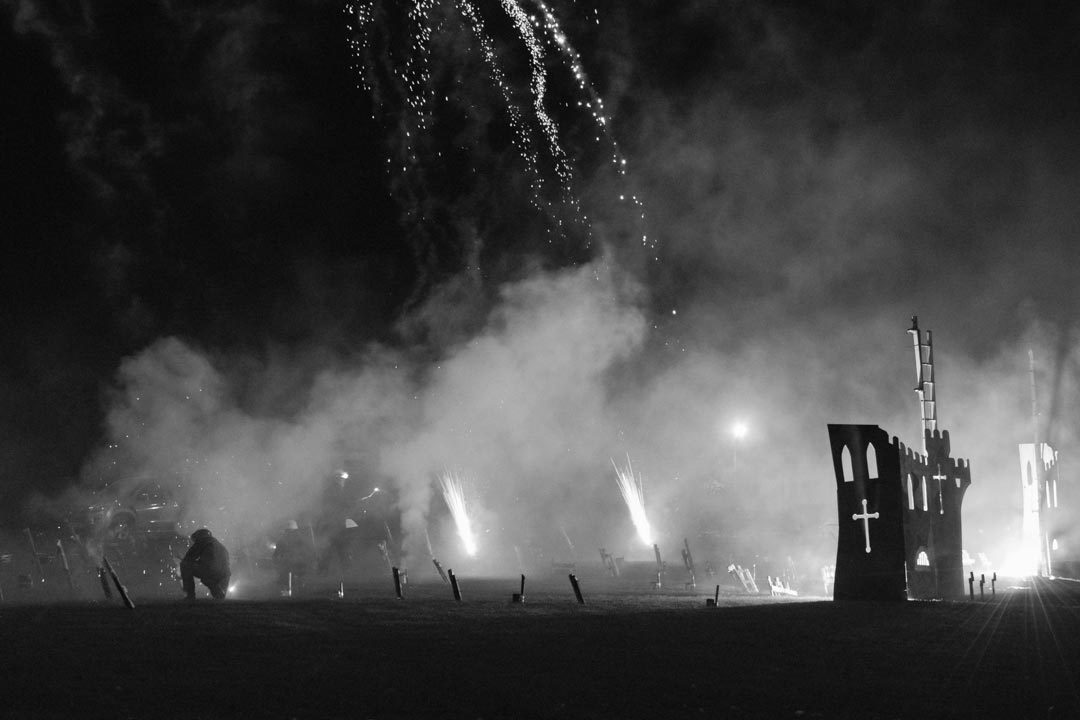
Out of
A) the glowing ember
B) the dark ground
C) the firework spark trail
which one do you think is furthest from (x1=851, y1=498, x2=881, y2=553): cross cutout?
the firework spark trail

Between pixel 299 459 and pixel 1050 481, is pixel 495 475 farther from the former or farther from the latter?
pixel 1050 481

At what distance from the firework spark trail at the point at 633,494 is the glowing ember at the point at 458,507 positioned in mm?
12323

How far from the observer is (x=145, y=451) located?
44.2m

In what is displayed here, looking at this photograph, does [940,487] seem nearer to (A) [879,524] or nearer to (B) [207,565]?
(A) [879,524]

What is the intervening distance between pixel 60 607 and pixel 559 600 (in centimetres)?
976

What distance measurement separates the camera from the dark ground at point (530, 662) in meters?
10.5

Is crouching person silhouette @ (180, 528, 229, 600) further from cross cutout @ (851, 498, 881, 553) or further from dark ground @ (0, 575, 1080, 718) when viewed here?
cross cutout @ (851, 498, 881, 553)

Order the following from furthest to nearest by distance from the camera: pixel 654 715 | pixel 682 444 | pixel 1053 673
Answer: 1. pixel 682 444
2. pixel 1053 673
3. pixel 654 715

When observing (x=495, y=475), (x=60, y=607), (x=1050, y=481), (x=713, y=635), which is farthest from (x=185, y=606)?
(x=1050, y=481)

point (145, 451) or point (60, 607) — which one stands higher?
point (145, 451)

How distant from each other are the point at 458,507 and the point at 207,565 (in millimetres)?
23776

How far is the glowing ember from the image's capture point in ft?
152

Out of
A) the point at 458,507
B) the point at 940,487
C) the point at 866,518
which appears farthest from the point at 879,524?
the point at 458,507

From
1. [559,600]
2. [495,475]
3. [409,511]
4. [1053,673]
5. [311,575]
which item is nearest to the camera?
[1053,673]
